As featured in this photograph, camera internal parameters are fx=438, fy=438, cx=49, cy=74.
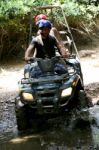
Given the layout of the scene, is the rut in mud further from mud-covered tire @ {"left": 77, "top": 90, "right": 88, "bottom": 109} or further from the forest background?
the forest background

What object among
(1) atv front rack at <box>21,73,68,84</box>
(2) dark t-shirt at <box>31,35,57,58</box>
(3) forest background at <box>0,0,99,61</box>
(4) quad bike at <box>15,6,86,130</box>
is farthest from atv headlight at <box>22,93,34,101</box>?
(3) forest background at <box>0,0,99,61</box>

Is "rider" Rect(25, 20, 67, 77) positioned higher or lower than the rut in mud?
higher

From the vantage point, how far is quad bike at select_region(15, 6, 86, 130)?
7.41 m

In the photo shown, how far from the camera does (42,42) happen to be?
838cm

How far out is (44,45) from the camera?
27.6 feet

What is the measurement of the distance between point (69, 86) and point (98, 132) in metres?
0.94

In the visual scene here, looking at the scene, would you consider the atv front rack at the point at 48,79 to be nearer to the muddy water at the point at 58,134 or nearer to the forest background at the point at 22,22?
the muddy water at the point at 58,134

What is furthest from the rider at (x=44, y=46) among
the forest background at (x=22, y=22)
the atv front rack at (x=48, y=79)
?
the forest background at (x=22, y=22)

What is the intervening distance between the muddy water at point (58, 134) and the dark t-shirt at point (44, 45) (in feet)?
4.16

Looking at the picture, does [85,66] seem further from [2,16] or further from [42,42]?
[42,42]

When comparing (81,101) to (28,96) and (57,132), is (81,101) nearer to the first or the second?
(57,132)

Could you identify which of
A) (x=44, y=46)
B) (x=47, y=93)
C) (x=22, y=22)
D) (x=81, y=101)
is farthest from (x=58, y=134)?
(x=22, y=22)

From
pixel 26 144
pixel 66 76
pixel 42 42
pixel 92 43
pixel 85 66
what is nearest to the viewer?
pixel 26 144

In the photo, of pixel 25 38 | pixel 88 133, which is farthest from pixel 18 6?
pixel 88 133
